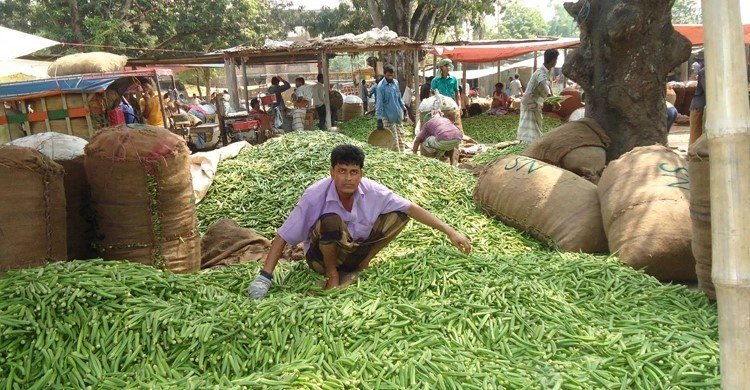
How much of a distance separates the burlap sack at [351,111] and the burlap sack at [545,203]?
12.3 metres

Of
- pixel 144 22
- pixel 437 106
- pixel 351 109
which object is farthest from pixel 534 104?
pixel 144 22

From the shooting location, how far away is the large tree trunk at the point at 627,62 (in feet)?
21.7

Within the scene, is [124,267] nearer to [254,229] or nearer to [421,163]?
[254,229]

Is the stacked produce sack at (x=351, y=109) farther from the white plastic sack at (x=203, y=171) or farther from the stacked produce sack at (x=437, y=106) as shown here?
the white plastic sack at (x=203, y=171)

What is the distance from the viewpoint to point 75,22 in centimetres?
2169

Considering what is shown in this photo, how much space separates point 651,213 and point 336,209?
7.83 ft

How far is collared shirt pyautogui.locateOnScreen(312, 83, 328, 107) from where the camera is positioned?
15.4m

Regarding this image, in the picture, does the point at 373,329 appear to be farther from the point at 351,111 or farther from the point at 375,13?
the point at 375,13

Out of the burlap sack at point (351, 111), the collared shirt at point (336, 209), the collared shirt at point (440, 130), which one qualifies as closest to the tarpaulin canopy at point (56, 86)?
the collared shirt at point (440, 130)

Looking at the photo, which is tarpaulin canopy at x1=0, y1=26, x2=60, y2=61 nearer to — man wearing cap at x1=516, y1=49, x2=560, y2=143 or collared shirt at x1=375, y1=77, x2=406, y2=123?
collared shirt at x1=375, y1=77, x2=406, y2=123

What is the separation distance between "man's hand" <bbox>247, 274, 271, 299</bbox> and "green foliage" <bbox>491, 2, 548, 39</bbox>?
228 ft

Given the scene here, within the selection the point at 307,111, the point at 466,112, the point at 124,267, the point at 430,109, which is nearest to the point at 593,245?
the point at 124,267

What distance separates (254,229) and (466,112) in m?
12.9

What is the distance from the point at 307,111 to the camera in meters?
15.0
